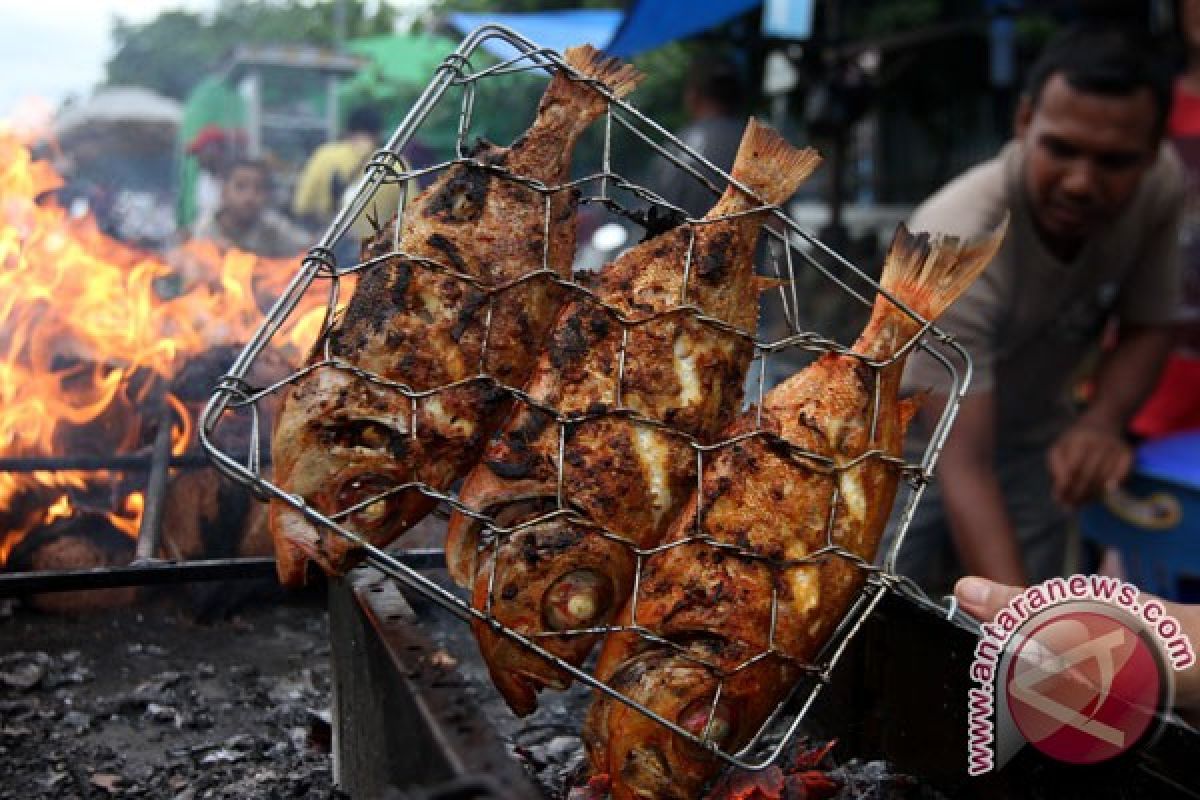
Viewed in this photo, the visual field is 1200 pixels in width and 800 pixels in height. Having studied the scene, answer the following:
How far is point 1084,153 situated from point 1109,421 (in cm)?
132

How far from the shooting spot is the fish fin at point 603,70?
205cm

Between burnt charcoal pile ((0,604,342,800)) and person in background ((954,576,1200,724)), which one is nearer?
person in background ((954,576,1200,724))

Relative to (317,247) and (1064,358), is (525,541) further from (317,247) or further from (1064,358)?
(1064,358)

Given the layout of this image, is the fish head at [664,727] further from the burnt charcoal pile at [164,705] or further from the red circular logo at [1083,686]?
the burnt charcoal pile at [164,705]

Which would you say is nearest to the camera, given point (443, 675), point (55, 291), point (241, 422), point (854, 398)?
point (443, 675)

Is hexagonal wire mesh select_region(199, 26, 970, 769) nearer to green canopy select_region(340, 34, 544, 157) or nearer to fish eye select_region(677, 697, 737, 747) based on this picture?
fish eye select_region(677, 697, 737, 747)

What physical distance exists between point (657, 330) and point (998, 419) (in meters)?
3.35

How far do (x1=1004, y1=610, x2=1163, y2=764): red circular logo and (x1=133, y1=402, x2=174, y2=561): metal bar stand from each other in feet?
6.39

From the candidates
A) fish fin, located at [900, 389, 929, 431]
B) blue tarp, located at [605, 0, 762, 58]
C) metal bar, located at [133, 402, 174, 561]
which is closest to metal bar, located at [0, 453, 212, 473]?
metal bar, located at [133, 402, 174, 561]

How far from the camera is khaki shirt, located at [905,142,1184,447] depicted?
4016 mm

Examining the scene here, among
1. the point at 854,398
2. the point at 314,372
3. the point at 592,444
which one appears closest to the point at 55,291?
the point at 314,372

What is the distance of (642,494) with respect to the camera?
190cm

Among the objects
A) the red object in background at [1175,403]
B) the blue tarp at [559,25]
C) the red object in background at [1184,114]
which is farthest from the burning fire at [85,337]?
the red object in background at [1184,114]

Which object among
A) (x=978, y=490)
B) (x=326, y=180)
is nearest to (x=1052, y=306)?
(x=978, y=490)
